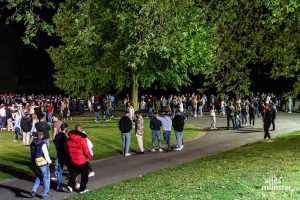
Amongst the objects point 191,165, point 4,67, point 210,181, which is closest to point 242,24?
point 191,165

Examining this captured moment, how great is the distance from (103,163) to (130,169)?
1.75 m

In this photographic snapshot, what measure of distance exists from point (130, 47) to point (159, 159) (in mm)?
9616

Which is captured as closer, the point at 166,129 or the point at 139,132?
the point at 139,132

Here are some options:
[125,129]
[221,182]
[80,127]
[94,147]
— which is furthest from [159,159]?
[221,182]

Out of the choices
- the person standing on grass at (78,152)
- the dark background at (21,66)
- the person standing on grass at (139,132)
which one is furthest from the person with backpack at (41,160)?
the dark background at (21,66)

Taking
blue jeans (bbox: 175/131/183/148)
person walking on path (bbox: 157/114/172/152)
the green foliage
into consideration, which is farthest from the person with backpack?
blue jeans (bbox: 175/131/183/148)

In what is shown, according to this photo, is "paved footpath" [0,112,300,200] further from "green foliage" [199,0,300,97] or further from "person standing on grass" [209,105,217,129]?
"green foliage" [199,0,300,97]

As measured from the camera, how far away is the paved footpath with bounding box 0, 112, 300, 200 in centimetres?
1419

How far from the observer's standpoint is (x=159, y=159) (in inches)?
766

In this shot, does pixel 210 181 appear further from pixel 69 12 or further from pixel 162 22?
pixel 69 12

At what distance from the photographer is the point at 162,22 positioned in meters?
11.5

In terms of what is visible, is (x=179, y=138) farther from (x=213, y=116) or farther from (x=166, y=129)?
(x=213, y=116)

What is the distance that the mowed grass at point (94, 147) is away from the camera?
56.2ft

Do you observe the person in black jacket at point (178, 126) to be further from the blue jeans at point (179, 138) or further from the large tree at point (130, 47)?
the large tree at point (130, 47)
